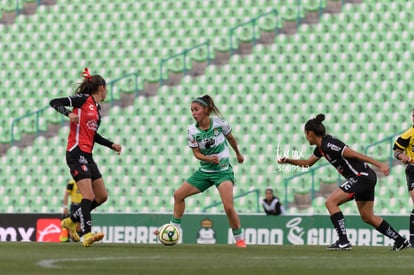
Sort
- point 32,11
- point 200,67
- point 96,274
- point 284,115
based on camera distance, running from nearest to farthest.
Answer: point 96,274, point 284,115, point 200,67, point 32,11

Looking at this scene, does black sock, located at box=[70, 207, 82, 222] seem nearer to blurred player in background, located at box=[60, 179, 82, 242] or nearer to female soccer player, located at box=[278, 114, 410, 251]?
female soccer player, located at box=[278, 114, 410, 251]

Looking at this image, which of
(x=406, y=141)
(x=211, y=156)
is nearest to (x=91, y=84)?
(x=211, y=156)

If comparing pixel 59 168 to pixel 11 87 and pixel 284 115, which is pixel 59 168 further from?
pixel 284 115

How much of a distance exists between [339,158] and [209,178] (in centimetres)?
178

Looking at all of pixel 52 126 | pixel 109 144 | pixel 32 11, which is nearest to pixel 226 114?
pixel 52 126

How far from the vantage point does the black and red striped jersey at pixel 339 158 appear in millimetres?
13164

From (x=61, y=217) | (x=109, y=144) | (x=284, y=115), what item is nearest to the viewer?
(x=109, y=144)

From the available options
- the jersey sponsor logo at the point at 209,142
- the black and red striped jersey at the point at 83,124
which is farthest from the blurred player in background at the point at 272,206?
the black and red striped jersey at the point at 83,124

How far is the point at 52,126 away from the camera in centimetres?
2688

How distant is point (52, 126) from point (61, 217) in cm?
425

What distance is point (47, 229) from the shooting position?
2331cm

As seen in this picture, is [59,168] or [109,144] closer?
[109,144]

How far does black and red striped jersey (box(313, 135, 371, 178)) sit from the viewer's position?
518 inches

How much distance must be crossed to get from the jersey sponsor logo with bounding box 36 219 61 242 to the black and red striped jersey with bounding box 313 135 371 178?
10.8m
